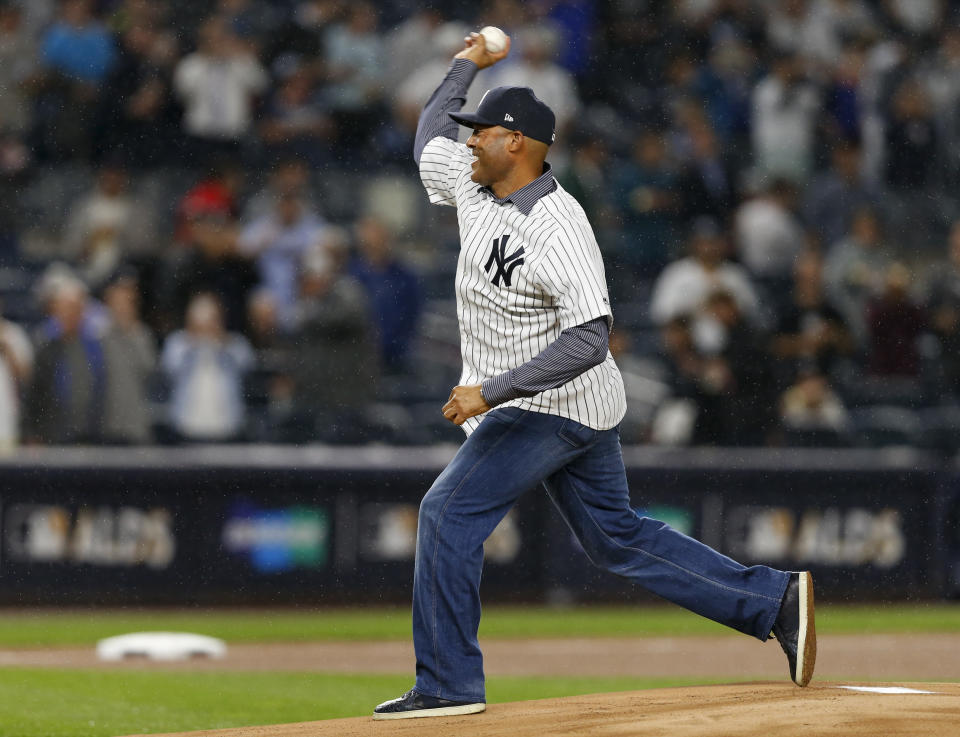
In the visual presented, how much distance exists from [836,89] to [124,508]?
820cm

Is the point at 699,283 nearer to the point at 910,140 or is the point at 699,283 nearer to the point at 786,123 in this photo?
the point at 786,123

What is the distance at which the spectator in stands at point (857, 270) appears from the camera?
14195 millimetres

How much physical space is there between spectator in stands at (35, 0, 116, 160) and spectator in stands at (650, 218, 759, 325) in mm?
5455

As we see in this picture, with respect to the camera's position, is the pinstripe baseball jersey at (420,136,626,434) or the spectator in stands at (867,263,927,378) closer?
the pinstripe baseball jersey at (420,136,626,434)

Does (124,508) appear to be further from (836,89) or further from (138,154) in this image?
(836,89)

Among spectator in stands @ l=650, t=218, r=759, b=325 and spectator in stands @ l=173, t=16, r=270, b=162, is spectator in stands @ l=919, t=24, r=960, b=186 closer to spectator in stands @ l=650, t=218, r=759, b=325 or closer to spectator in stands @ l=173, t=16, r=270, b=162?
spectator in stands @ l=650, t=218, r=759, b=325

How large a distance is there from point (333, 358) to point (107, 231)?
2551 millimetres

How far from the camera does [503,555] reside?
41.5 ft

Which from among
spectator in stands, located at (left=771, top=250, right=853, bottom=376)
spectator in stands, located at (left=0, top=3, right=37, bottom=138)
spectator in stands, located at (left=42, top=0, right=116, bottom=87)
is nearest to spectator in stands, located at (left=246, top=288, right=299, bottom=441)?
spectator in stands, located at (left=42, top=0, right=116, bottom=87)

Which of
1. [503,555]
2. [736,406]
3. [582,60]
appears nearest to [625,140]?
[582,60]

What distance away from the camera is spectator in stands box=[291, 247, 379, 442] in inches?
494

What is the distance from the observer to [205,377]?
1256cm

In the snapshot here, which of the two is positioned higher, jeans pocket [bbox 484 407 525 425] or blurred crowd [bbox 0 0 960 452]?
blurred crowd [bbox 0 0 960 452]

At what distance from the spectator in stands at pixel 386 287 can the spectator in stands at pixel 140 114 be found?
247 cm
